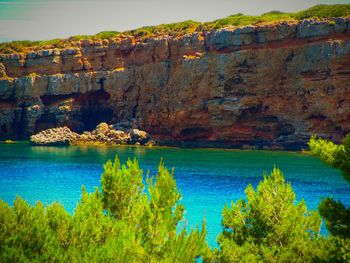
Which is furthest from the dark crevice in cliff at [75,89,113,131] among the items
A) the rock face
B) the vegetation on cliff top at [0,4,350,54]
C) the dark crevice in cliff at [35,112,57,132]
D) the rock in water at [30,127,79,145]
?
the vegetation on cliff top at [0,4,350,54]

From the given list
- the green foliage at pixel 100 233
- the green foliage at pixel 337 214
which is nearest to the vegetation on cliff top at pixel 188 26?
the green foliage at pixel 337 214

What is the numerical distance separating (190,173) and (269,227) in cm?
4413

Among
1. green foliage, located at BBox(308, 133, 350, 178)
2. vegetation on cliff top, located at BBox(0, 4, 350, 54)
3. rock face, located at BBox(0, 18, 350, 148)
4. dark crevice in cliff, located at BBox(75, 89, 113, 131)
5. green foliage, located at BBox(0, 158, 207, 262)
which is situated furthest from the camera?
dark crevice in cliff, located at BBox(75, 89, 113, 131)

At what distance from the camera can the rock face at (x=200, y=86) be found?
89312 millimetres

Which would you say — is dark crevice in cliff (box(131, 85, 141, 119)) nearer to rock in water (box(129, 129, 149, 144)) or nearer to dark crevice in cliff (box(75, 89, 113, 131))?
rock in water (box(129, 129, 149, 144))

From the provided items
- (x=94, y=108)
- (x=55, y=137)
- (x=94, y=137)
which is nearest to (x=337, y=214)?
(x=94, y=137)

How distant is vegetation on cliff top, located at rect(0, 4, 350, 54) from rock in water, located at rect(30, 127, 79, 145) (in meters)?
21.5

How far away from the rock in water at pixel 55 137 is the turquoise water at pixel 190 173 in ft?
24.4

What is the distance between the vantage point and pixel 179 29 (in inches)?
4375

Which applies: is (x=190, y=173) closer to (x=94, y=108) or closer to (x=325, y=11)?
(x=325, y=11)

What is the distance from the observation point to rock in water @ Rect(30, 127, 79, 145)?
365 ft

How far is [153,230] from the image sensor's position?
1812cm

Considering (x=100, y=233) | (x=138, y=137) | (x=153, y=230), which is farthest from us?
(x=138, y=137)

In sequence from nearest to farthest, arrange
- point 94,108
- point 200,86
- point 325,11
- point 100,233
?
point 100,233 → point 325,11 → point 200,86 → point 94,108
